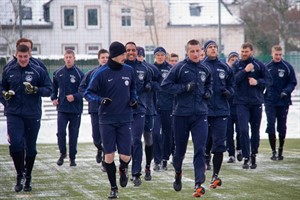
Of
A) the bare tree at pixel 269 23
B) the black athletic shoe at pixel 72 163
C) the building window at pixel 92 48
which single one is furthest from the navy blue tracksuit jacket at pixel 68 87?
the bare tree at pixel 269 23

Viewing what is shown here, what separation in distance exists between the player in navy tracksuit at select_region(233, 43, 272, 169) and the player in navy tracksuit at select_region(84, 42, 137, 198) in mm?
3812

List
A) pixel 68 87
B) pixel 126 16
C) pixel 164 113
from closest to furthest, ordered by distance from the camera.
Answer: pixel 164 113 < pixel 68 87 < pixel 126 16

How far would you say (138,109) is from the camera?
41.3 ft

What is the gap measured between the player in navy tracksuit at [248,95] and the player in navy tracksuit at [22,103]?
403 cm

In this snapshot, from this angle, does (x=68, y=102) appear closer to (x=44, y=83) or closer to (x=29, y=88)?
→ (x=44, y=83)

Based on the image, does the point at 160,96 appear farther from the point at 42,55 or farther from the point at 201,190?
the point at 42,55

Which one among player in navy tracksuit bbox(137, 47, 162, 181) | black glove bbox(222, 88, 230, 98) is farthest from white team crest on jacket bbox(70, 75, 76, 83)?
black glove bbox(222, 88, 230, 98)

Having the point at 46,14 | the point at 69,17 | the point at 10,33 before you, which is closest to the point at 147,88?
the point at 10,33

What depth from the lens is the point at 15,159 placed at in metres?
12.1

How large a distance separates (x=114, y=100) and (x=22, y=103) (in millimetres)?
1654

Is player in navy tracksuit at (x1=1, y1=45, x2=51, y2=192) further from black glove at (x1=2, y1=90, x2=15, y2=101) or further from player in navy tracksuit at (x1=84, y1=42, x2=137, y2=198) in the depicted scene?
player in navy tracksuit at (x1=84, y1=42, x2=137, y2=198)

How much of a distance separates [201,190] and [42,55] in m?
27.1

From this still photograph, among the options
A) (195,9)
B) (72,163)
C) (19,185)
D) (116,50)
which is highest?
(195,9)

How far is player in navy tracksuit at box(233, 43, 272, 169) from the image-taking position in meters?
14.5
